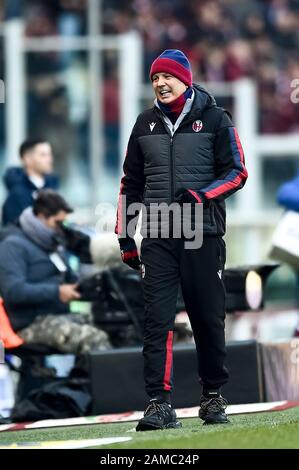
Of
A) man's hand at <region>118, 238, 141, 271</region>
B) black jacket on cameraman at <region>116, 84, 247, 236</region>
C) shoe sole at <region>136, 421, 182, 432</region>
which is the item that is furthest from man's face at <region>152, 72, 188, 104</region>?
shoe sole at <region>136, 421, 182, 432</region>

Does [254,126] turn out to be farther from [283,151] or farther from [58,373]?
[58,373]

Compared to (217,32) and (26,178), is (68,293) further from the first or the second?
(217,32)

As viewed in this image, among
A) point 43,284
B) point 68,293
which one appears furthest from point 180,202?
point 43,284

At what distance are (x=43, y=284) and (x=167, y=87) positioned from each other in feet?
10.3

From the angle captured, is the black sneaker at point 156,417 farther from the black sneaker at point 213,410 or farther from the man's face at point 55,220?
the man's face at point 55,220

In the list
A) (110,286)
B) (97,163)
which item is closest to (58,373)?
(110,286)

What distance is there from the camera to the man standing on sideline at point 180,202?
324 inches

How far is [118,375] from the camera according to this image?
10.2 metres

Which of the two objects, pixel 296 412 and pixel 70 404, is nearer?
pixel 296 412

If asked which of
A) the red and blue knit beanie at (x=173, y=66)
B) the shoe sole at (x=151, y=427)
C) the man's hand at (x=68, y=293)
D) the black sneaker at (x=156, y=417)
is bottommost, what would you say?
the shoe sole at (x=151, y=427)

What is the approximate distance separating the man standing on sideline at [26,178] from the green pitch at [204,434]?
10.6 ft

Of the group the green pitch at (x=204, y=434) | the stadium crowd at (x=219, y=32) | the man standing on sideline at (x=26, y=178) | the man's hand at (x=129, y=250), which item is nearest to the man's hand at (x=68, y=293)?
the man standing on sideline at (x=26, y=178)

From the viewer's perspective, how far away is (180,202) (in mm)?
8195

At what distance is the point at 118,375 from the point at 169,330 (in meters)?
2.06
